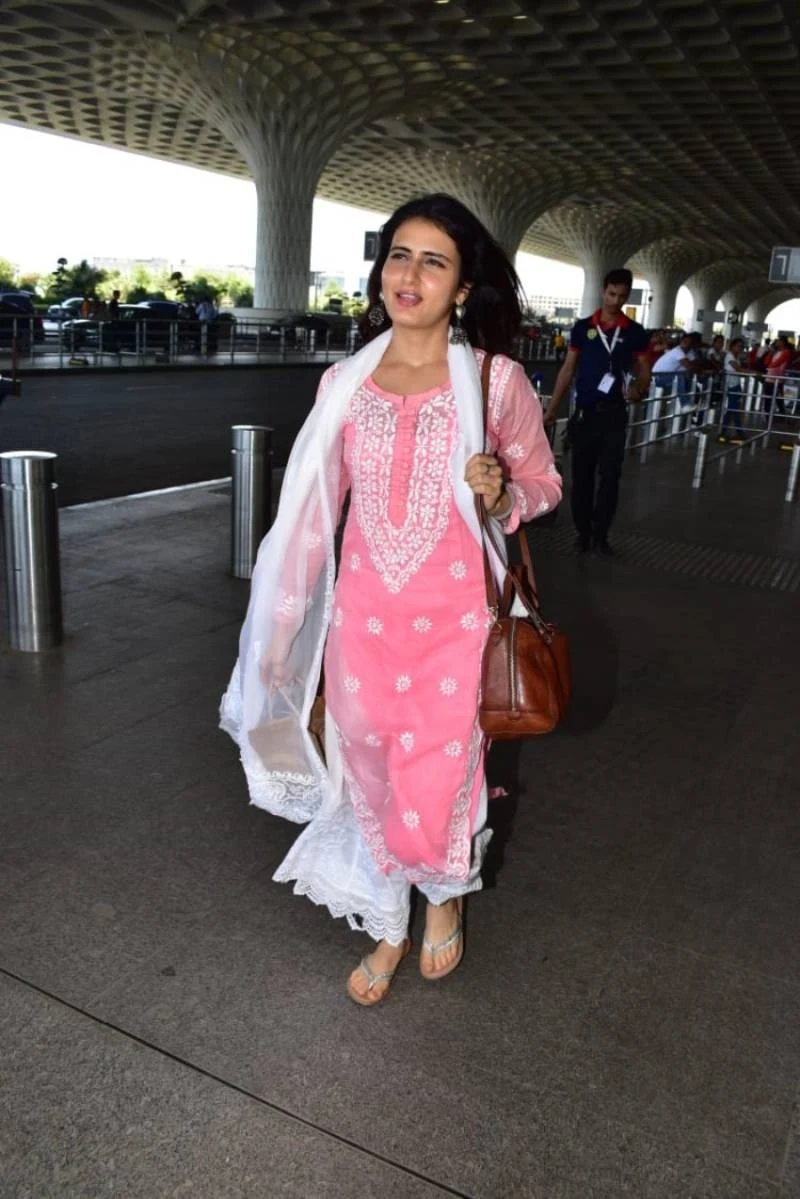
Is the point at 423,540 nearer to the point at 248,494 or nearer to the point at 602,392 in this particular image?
the point at 248,494

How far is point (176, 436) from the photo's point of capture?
12453mm

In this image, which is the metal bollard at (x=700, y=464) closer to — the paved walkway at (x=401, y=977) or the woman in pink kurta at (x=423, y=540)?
the paved walkway at (x=401, y=977)

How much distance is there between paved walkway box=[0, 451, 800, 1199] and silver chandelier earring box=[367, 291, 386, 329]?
5.20 ft

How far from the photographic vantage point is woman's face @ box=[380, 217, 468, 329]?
7.42 ft

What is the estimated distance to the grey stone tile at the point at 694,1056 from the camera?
2.12 meters

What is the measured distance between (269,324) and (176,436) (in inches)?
846

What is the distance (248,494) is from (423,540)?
3.87 meters

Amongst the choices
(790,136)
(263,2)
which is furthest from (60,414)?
(790,136)

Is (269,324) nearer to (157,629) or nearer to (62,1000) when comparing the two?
(157,629)

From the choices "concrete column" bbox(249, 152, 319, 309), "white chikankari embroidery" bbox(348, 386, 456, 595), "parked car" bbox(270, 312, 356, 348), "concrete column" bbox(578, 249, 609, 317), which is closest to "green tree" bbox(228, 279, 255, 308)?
"parked car" bbox(270, 312, 356, 348)

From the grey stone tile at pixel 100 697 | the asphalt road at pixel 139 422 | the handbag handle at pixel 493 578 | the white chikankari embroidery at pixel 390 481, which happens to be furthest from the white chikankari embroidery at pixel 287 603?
the asphalt road at pixel 139 422

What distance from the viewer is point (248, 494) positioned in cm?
602

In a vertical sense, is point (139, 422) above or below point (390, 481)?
below

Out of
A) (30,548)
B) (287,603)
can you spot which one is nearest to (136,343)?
(30,548)
